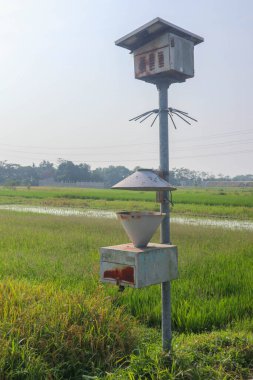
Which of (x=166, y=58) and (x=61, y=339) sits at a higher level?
(x=166, y=58)

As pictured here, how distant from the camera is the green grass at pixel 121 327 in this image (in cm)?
267

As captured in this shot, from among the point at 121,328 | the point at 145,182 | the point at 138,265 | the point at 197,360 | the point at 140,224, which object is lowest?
the point at 197,360

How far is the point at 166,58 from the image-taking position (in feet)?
9.48

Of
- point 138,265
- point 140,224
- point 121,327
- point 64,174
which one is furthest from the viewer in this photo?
point 64,174

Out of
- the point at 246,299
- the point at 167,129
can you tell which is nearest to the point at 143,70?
the point at 167,129

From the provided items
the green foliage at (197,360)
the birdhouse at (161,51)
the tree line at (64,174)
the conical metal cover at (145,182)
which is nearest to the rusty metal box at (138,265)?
the conical metal cover at (145,182)

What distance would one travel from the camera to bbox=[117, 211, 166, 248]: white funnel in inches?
101

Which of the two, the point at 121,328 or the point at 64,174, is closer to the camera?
the point at 121,328

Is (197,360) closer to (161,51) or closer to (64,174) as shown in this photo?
(161,51)

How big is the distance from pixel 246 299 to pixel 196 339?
1.47 m

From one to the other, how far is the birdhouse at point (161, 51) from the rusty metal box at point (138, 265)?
1.20m

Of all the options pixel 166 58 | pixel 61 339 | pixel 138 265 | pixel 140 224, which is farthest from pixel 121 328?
pixel 166 58

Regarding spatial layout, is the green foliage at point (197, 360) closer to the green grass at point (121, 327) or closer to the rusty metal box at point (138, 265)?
the green grass at point (121, 327)

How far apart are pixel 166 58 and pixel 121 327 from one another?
78.2 inches
